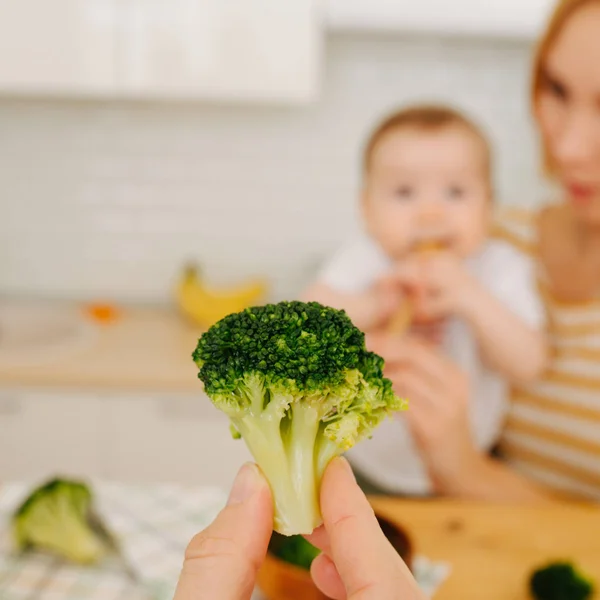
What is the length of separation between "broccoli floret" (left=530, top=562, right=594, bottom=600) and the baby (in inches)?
19.3

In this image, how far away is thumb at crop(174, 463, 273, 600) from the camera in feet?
1.17

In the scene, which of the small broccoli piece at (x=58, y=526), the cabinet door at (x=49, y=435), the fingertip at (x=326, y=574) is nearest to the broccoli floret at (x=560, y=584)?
the fingertip at (x=326, y=574)

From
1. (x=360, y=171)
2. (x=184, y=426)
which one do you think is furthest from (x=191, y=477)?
(x=360, y=171)

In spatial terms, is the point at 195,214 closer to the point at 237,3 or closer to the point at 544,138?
the point at 237,3

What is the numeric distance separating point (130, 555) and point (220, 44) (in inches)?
53.6

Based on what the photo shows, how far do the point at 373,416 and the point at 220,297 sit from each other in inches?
63.9

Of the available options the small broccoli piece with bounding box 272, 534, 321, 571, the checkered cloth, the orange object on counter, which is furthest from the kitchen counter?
the small broccoli piece with bounding box 272, 534, 321, 571

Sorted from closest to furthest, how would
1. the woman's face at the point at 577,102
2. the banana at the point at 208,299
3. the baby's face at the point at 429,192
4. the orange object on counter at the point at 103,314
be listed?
the woman's face at the point at 577,102 < the baby's face at the point at 429,192 < the banana at the point at 208,299 < the orange object on counter at the point at 103,314

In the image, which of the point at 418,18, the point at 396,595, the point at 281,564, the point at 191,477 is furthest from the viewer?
the point at 191,477

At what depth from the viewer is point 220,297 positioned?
2.01 metres

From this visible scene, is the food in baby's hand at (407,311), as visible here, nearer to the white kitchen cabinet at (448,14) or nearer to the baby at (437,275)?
the baby at (437,275)

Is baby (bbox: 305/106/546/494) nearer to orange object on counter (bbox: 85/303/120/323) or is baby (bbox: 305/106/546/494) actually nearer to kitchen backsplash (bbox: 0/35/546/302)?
kitchen backsplash (bbox: 0/35/546/302)

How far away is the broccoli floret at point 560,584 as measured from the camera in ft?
2.27

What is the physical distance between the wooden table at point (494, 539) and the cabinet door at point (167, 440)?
0.93 meters
